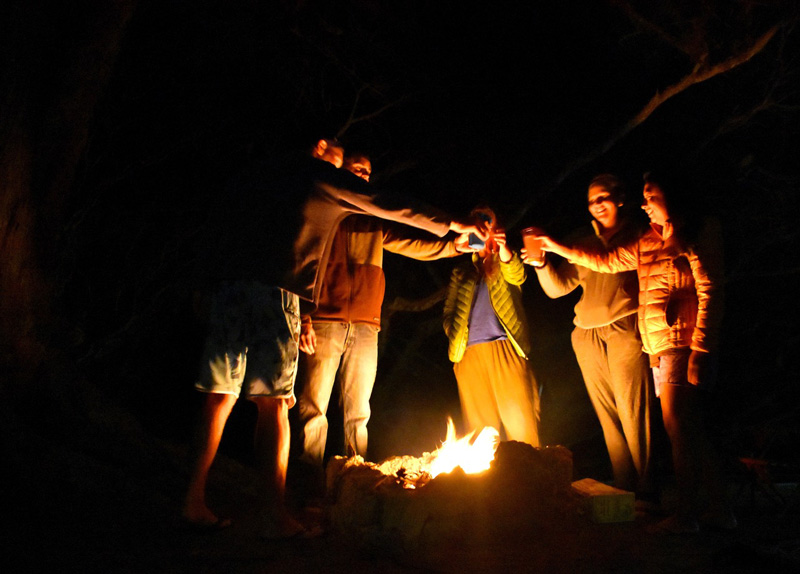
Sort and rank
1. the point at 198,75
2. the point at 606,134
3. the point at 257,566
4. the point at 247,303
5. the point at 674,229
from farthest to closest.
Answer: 1. the point at 198,75
2. the point at 606,134
3. the point at 674,229
4. the point at 247,303
5. the point at 257,566

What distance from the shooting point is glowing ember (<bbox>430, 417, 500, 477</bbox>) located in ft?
11.7

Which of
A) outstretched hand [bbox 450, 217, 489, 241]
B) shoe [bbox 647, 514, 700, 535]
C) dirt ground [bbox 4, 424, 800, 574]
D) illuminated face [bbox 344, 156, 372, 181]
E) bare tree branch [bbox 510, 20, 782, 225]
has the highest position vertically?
bare tree branch [bbox 510, 20, 782, 225]

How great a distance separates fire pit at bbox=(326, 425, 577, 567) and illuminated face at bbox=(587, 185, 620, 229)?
1.87 metres

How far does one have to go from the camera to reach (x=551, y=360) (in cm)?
804

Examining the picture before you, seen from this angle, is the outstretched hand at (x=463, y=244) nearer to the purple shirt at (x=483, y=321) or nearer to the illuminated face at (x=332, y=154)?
the purple shirt at (x=483, y=321)

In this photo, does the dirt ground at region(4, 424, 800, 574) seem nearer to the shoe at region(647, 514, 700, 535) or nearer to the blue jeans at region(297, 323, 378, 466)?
the shoe at region(647, 514, 700, 535)

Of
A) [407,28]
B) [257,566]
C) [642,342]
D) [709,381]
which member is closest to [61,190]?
[257,566]

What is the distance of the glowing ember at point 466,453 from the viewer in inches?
140

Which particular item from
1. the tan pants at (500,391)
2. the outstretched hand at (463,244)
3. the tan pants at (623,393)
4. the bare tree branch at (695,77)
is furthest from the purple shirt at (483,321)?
the bare tree branch at (695,77)

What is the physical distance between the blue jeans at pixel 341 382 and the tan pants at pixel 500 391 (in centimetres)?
81

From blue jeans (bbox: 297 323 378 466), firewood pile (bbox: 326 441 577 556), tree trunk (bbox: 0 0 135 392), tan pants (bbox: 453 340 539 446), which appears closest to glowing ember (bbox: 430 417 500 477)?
firewood pile (bbox: 326 441 577 556)

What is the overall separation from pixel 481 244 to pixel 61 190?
280cm

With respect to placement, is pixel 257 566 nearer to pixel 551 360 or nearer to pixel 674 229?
pixel 674 229

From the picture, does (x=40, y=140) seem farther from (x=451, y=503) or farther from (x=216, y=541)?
(x=451, y=503)
